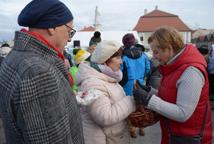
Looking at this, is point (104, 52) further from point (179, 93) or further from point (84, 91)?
point (179, 93)

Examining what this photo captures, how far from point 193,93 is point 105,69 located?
70 centimetres

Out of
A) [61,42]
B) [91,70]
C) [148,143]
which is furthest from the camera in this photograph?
[148,143]

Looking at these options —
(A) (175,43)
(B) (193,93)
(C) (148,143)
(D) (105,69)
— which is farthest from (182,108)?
(C) (148,143)

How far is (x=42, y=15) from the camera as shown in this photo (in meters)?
1.30

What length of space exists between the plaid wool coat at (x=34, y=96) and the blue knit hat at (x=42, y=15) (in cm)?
8

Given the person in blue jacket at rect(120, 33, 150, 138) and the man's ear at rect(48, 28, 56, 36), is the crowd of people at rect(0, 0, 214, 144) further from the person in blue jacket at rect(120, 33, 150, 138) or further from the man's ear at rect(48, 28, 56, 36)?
the person in blue jacket at rect(120, 33, 150, 138)

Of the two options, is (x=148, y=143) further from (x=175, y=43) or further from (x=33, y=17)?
(x=33, y=17)

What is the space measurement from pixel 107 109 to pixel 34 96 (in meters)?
0.98

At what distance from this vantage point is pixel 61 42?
4.58 feet

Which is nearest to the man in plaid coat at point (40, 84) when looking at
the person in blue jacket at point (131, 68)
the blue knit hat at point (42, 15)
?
the blue knit hat at point (42, 15)

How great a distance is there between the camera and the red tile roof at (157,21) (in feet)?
231

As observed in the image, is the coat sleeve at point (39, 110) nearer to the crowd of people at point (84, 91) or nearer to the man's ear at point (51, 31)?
the crowd of people at point (84, 91)

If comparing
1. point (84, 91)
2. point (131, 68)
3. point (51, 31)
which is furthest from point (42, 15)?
point (131, 68)

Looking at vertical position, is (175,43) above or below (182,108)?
above
